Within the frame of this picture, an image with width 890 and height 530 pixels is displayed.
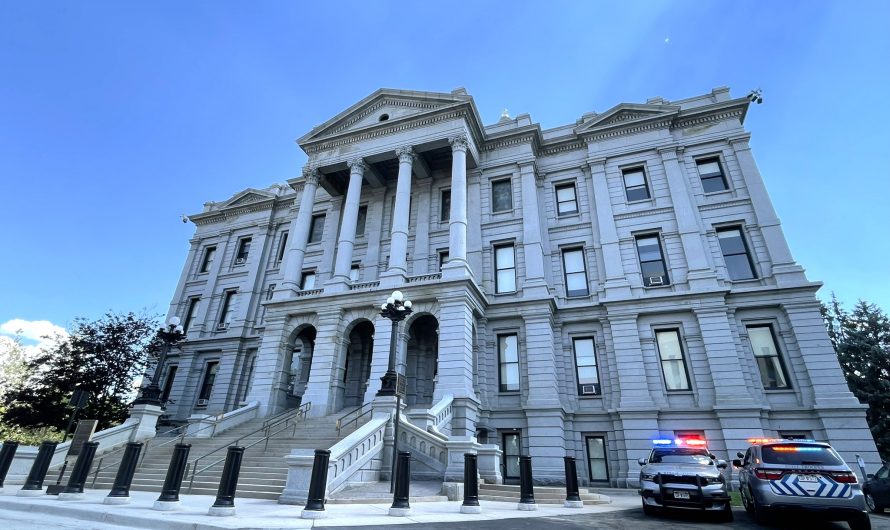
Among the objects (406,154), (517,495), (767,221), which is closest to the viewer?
(517,495)

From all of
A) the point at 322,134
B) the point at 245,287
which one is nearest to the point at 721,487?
the point at 322,134

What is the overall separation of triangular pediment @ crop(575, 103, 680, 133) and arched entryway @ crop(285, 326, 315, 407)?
19.2 m

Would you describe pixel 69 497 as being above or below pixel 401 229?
below

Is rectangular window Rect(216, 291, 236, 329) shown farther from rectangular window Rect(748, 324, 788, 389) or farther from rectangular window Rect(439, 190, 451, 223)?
rectangular window Rect(748, 324, 788, 389)

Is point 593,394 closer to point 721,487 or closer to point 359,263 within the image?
point 721,487

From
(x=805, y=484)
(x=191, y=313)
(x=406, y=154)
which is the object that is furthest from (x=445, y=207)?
(x=191, y=313)

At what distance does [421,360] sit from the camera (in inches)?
824

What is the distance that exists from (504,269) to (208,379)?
67.9 feet

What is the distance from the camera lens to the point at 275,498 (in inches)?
410

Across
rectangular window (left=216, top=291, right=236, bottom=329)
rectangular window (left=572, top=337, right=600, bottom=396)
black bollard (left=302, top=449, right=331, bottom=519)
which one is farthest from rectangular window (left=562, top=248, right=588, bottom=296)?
rectangular window (left=216, top=291, right=236, bottom=329)

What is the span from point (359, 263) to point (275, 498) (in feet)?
52.8

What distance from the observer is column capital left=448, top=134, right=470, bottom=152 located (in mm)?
22884

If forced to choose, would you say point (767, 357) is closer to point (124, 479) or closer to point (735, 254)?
point (735, 254)

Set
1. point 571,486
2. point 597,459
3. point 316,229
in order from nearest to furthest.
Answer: point 571,486, point 597,459, point 316,229
